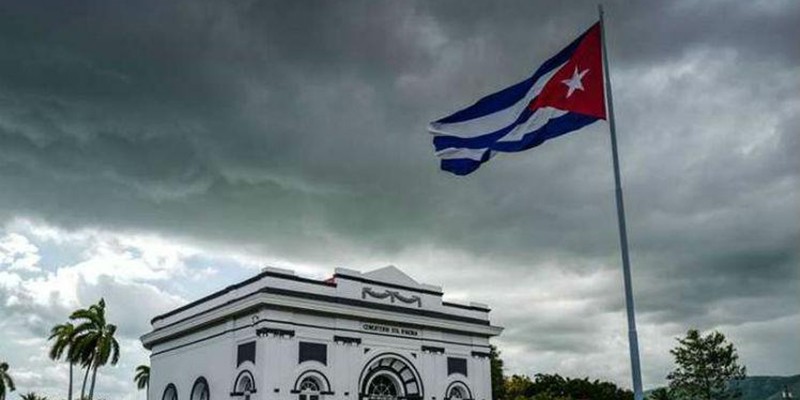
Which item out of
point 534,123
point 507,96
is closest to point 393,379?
point 507,96

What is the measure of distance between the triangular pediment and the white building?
6 cm

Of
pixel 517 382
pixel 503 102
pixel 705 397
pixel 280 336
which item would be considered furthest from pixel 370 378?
pixel 705 397

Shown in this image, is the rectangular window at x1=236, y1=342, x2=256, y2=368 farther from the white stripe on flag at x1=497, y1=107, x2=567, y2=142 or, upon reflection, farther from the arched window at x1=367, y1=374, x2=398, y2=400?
the white stripe on flag at x1=497, y1=107, x2=567, y2=142

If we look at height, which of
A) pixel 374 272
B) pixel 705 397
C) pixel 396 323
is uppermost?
pixel 374 272

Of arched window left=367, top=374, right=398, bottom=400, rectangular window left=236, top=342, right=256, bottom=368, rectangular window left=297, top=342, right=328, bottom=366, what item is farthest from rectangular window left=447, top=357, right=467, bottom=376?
rectangular window left=236, top=342, right=256, bottom=368

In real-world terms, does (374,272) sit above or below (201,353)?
above

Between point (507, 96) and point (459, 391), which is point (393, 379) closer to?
point (459, 391)

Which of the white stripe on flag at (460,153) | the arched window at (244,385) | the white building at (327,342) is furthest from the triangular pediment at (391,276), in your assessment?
the white stripe on flag at (460,153)

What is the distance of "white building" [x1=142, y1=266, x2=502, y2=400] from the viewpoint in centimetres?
3297

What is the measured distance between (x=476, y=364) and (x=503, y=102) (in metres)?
25.4

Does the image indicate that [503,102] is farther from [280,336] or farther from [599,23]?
[280,336]

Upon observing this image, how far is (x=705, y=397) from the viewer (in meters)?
63.7

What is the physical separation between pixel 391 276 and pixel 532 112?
72.6 feet

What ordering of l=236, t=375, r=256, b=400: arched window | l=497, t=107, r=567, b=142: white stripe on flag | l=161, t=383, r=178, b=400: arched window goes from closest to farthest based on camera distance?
l=497, t=107, r=567, b=142: white stripe on flag < l=236, t=375, r=256, b=400: arched window < l=161, t=383, r=178, b=400: arched window
